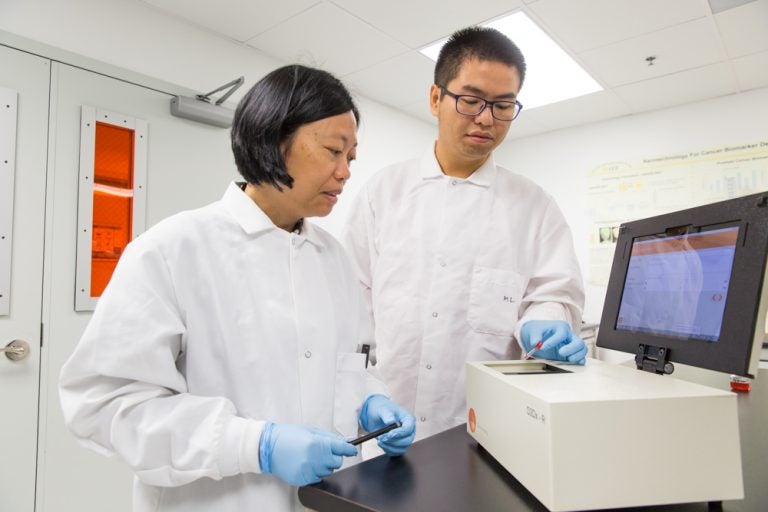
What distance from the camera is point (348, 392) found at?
86 centimetres

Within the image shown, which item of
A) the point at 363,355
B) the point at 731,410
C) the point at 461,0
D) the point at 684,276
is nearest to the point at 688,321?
the point at 684,276

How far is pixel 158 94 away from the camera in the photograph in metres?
2.09

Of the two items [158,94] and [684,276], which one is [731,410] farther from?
[158,94]

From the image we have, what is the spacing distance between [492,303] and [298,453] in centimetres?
68

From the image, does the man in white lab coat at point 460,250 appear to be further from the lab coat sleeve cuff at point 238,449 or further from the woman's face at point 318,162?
the lab coat sleeve cuff at point 238,449

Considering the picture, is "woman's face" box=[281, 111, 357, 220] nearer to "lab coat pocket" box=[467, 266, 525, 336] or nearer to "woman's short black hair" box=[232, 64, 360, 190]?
"woman's short black hair" box=[232, 64, 360, 190]

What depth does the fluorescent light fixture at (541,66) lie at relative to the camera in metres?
2.36

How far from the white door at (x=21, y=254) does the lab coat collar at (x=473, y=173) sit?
4.72 feet

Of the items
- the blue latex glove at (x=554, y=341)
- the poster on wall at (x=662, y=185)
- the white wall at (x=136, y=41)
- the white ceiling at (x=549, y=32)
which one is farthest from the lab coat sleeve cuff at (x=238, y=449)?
the poster on wall at (x=662, y=185)

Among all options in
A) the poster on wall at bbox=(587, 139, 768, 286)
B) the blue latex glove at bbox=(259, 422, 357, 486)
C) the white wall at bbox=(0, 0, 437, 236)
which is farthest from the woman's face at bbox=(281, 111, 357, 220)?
the poster on wall at bbox=(587, 139, 768, 286)

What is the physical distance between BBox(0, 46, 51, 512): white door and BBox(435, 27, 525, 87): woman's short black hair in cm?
152

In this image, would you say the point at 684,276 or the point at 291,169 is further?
the point at 291,169

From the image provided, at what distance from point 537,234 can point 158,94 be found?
5.77ft

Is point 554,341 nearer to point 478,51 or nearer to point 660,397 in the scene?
point 660,397
